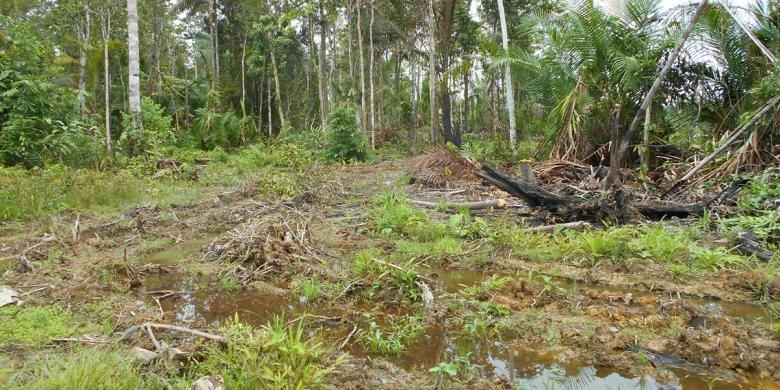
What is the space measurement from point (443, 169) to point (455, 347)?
21.7 feet

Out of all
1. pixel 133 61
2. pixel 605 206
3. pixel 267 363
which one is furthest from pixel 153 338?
pixel 133 61

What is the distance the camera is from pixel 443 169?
31.6 feet

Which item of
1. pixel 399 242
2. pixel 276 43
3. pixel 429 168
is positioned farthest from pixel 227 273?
pixel 276 43

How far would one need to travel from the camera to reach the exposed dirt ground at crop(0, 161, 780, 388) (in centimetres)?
289

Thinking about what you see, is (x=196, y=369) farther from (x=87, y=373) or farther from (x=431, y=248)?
(x=431, y=248)

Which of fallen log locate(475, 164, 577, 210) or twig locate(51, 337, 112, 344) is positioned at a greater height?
fallen log locate(475, 164, 577, 210)

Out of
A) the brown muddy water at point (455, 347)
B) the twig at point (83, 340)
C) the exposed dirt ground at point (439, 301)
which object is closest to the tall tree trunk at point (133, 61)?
the exposed dirt ground at point (439, 301)

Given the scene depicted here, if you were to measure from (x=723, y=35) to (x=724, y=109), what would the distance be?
1318 millimetres

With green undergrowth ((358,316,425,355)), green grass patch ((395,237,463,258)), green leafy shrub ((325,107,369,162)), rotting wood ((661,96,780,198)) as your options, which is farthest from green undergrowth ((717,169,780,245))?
green leafy shrub ((325,107,369,162))

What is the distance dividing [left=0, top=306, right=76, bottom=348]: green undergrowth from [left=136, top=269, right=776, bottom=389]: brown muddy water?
679mm

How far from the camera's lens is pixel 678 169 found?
8.20 metres

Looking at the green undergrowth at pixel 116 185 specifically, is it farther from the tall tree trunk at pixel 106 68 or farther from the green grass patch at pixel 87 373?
the green grass patch at pixel 87 373

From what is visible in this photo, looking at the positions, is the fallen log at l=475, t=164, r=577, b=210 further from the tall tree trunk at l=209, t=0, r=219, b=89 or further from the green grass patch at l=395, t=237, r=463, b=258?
the tall tree trunk at l=209, t=0, r=219, b=89

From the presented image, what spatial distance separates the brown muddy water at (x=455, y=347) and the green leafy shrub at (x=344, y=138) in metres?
11.0
